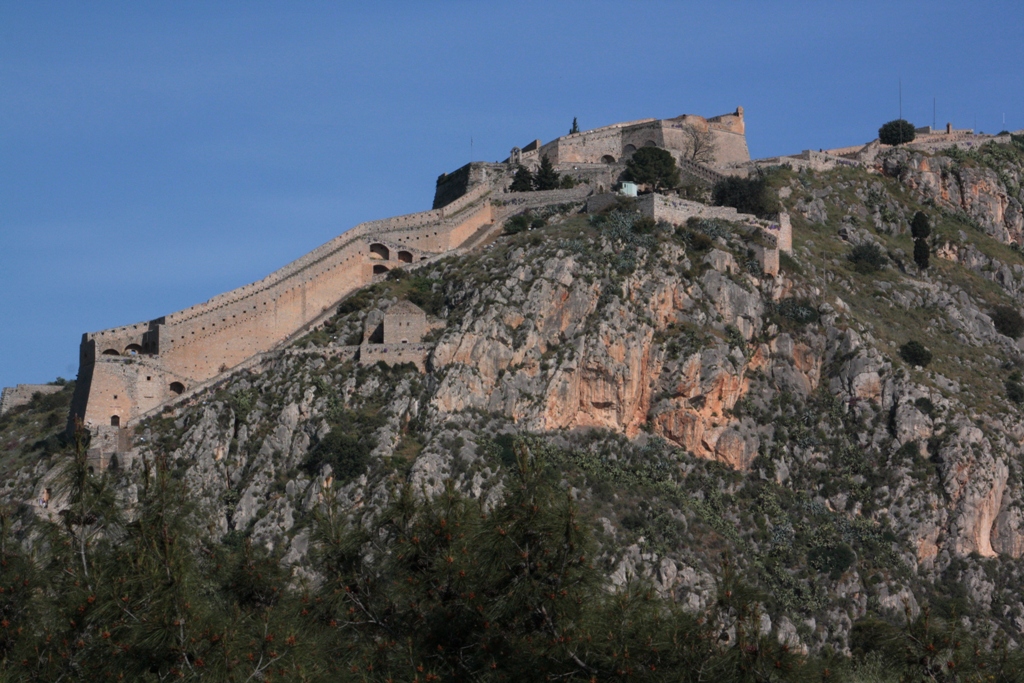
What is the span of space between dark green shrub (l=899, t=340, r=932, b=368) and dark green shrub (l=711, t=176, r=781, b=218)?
11777 millimetres

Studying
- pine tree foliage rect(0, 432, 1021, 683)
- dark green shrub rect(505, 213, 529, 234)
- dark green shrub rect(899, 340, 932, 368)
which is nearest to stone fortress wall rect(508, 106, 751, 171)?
dark green shrub rect(505, 213, 529, 234)

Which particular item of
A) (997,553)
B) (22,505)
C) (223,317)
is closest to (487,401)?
(223,317)

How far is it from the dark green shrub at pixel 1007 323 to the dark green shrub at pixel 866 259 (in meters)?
6.04

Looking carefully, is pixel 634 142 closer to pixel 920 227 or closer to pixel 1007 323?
pixel 920 227

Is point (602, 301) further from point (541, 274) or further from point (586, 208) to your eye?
point (586, 208)

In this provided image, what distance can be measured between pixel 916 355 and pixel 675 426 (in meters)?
12.4

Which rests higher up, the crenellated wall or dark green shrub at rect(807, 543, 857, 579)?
the crenellated wall

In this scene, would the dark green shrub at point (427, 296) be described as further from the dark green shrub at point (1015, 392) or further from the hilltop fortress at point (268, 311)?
the dark green shrub at point (1015, 392)

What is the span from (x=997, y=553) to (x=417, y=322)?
24611 millimetres

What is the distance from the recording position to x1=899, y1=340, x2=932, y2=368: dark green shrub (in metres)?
69.4

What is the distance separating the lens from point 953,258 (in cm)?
8519

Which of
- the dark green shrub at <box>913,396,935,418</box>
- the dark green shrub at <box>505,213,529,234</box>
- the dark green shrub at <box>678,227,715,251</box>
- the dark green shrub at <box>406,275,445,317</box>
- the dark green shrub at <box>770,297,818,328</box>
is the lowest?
the dark green shrub at <box>913,396,935,418</box>

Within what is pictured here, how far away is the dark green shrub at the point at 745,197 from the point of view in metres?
79.9

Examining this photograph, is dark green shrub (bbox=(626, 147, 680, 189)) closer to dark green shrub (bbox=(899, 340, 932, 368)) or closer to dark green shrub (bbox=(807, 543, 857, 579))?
dark green shrub (bbox=(899, 340, 932, 368))
